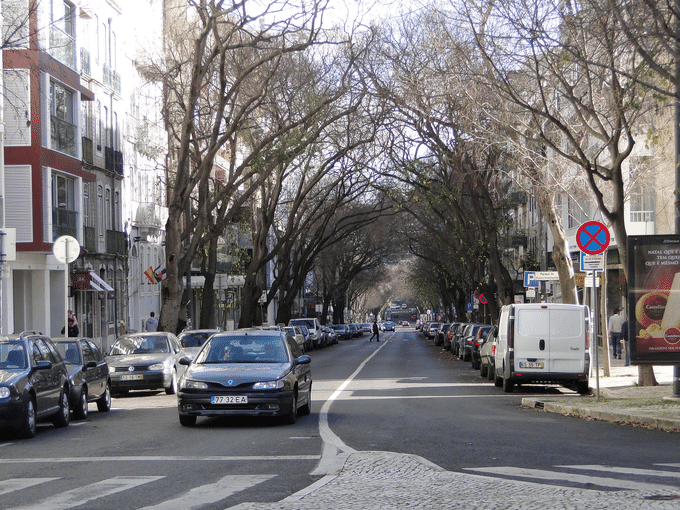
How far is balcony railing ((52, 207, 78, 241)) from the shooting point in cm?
3328

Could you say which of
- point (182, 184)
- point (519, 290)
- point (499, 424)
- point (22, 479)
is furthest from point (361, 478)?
point (519, 290)

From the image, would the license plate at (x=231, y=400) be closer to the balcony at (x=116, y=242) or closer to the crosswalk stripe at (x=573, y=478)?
the crosswalk stripe at (x=573, y=478)

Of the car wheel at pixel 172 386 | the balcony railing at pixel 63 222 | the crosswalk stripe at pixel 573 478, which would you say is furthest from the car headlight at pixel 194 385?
the balcony railing at pixel 63 222

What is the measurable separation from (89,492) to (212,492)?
1.11 metres

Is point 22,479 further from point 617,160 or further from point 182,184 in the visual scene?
point 182,184

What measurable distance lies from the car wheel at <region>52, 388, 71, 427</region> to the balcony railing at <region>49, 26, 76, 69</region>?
2046cm

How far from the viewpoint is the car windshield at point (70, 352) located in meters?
18.0

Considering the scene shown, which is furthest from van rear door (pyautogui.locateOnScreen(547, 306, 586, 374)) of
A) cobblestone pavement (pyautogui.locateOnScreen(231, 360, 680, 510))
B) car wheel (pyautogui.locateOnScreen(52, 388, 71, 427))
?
cobblestone pavement (pyautogui.locateOnScreen(231, 360, 680, 510))

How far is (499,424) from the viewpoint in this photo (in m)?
14.4

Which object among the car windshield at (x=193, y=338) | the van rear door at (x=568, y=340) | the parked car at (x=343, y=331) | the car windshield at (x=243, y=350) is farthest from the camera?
the parked car at (x=343, y=331)

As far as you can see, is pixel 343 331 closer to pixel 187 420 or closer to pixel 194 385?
pixel 187 420

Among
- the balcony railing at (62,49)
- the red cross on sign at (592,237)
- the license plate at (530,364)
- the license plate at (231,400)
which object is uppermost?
the balcony railing at (62,49)

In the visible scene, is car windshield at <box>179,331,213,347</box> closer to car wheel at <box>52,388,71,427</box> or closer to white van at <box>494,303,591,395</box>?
white van at <box>494,303,591,395</box>

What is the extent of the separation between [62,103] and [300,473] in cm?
2760
